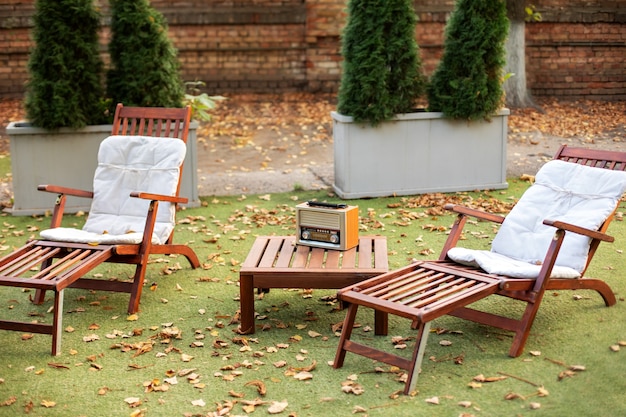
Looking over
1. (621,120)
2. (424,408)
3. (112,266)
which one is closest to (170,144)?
(112,266)

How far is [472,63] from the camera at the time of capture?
26.9ft

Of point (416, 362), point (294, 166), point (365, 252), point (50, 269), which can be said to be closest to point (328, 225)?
point (365, 252)

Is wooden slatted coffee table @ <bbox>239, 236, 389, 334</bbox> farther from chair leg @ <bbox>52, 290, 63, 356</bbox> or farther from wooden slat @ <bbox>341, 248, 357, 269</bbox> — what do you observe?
chair leg @ <bbox>52, 290, 63, 356</bbox>

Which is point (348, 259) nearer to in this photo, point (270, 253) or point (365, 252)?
point (365, 252)

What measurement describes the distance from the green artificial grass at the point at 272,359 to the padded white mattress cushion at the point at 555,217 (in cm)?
35

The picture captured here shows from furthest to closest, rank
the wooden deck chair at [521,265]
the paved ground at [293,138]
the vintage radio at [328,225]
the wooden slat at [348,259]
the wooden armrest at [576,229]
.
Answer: the paved ground at [293,138]
the vintage radio at [328,225]
the wooden slat at [348,259]
the wooden armrest at [576,229]
the wooden deck chair at [521,265]

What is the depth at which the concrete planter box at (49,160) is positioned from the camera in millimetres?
7730

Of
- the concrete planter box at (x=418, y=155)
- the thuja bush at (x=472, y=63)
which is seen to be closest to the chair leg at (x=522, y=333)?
the concrete planter box at (x=418, y=155)

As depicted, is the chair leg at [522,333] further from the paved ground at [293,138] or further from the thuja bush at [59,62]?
the thuja bush at [59,62]

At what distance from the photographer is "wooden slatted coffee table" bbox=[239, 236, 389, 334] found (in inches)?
185

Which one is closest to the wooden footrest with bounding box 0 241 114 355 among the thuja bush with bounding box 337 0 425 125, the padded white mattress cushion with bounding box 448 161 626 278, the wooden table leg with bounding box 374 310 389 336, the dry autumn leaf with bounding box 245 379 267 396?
the dry autumn leaf with bounding box 245 379 267 396

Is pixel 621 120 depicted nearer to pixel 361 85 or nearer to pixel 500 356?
pixel 361 85

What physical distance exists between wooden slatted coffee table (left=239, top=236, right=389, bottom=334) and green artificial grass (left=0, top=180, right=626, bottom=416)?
0.25m

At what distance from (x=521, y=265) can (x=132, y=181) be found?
2.78m
